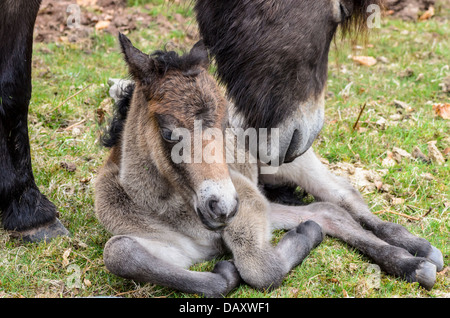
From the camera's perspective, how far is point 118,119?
13.7 feet

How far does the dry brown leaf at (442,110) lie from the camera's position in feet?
20.1

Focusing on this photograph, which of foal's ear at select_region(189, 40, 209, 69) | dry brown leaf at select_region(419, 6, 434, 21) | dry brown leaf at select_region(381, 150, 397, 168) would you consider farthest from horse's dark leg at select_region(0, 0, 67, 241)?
dry brown leaf at select_region(419, 6, 434, 21)

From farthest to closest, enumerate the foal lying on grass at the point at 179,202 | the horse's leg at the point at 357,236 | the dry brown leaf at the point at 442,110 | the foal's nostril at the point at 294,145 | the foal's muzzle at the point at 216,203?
the dry brown leaf at the point at 442,110 < the foal's nostril at the point at 294,145 < the horse's leg at the point at 357,236 < the foal lying on grass at the point at 179,202 < the foal's muzzle at the point at 216,203

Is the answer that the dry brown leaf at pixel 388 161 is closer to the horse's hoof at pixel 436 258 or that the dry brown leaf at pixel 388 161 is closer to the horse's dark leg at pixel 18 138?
the horse's hoof at pixel 436 258

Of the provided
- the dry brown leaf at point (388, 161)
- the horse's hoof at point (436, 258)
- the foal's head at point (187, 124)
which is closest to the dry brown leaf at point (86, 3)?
the dry brown leaf at point (388, 161)

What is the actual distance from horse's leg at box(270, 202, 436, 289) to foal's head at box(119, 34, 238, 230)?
3.43 ft

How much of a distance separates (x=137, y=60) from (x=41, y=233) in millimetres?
1633

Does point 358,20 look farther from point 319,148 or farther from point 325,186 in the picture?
point 319,148

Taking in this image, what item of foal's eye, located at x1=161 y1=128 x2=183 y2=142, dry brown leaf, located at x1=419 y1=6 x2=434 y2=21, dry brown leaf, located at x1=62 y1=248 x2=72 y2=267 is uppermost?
foal's eye, located at x1=161 y1=128 x2=183 y2=142

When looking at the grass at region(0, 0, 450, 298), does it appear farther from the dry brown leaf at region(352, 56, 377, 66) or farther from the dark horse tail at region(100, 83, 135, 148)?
the dark horse tail at region(100, 83, 135, 148)

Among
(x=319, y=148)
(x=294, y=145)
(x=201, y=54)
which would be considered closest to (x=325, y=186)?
(x=294, y=145)

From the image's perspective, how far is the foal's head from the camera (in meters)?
3.14

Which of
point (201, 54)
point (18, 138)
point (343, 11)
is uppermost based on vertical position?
point (343, 11)

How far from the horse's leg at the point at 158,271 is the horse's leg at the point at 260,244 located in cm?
12
